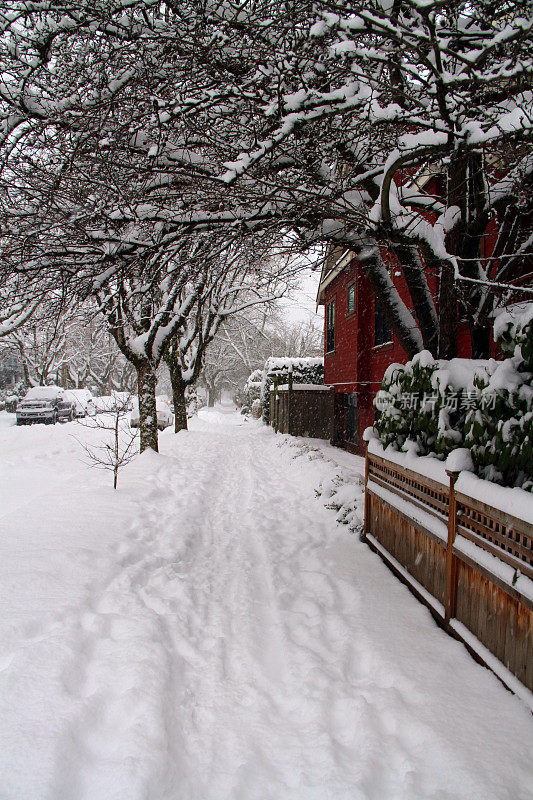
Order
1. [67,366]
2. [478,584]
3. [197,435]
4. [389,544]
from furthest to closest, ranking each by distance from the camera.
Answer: [67,366], [197,435], [389,544], [478,584]

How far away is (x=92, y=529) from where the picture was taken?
201 inches

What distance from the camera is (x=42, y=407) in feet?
80.8

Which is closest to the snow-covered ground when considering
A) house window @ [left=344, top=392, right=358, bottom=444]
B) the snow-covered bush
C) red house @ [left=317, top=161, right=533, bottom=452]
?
the snow-covered bush

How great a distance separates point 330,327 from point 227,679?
629 inches

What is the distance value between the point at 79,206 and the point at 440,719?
19.6 feet

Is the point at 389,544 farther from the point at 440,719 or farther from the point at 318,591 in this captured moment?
the point at 440,719

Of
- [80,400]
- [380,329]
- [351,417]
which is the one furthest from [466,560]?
[80,400]

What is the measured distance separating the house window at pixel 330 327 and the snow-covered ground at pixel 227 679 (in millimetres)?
12610

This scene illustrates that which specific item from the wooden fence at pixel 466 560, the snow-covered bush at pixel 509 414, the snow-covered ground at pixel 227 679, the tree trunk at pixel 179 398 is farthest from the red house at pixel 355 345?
the snow-covered ground at pixel 227 679

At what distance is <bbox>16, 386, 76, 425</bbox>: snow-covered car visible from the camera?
955 inches

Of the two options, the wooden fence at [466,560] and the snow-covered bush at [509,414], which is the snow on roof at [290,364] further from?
the snow-covered bush at [509,414]

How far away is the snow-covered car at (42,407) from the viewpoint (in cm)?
2425

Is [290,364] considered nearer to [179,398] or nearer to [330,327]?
[330,327]

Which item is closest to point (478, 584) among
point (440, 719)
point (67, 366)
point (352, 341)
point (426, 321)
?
point (440, 719)
